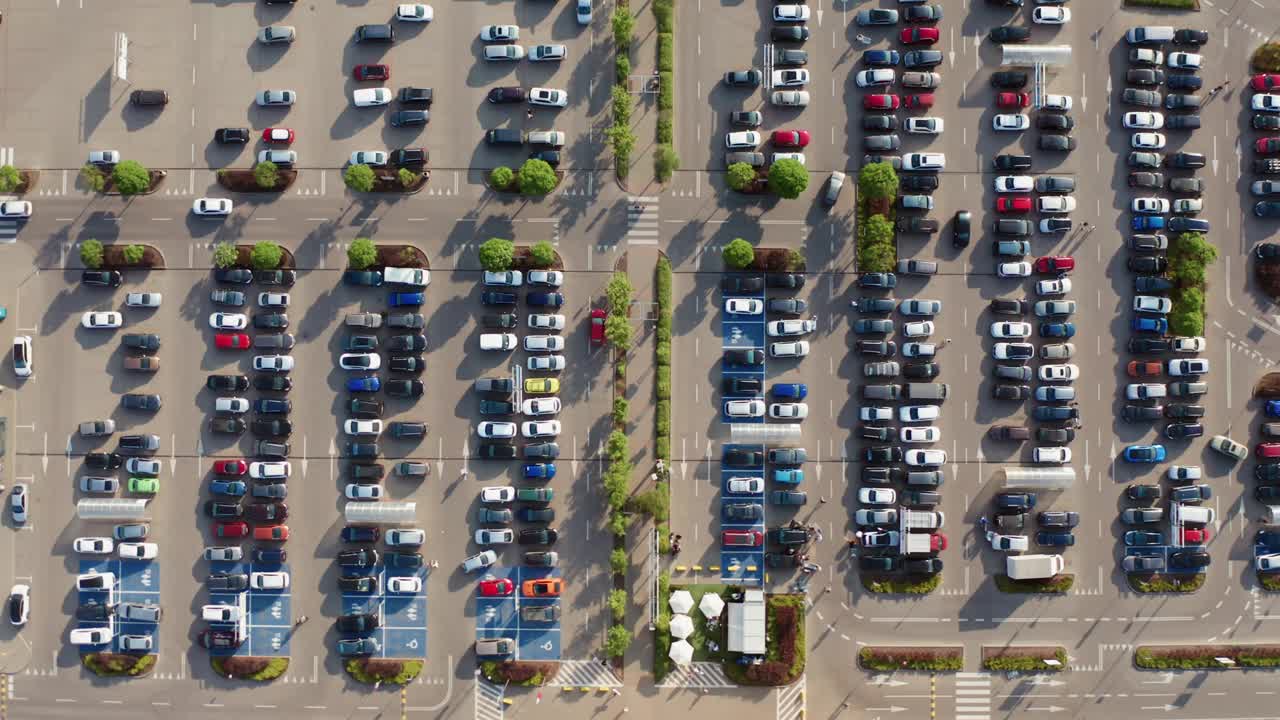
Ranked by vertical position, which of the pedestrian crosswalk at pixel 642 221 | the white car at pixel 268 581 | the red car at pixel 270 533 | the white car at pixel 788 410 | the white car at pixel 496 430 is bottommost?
the white car at pixel 268 581

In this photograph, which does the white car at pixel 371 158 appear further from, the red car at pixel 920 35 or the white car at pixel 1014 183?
the white car at pixel 1014 183

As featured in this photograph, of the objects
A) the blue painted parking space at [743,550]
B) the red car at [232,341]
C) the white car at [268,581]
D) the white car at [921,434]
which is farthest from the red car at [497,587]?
the white car at [921,434]

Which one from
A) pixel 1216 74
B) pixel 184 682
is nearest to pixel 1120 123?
pixel 1216 74

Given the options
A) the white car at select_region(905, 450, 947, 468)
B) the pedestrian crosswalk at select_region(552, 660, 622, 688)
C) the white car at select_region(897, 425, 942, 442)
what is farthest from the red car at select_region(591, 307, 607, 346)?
the white car at select_region(905, 450, 947, 468)

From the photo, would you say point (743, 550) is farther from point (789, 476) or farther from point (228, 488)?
point (228, 488)

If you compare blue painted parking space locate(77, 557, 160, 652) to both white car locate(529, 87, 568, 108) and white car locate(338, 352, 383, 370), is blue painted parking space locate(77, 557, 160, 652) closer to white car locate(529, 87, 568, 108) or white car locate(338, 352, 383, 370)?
white car locate(338, 352, 383, 370)

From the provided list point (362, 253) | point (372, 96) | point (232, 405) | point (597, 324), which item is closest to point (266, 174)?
point (362, 253)
